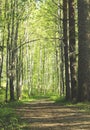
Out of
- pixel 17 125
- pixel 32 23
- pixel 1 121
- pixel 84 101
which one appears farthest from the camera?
pixel 32 23

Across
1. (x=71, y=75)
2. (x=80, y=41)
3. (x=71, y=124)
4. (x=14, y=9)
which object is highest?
(x=14, y=9)

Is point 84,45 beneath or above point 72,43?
beneath

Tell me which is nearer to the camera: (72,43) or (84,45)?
(84,45)

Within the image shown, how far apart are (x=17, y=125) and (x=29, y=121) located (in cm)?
131

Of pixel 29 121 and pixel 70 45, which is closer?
pixel 29 121

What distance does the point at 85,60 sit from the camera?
674 inches

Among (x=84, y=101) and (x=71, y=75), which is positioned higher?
(x=71, y=75)

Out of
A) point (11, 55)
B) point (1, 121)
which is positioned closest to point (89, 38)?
point (1, 121)

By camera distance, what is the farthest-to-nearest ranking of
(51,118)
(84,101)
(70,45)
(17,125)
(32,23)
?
(32,23), (70,45), (84,101), (51,118), (17,125)

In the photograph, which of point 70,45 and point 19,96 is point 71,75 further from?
point 19,96

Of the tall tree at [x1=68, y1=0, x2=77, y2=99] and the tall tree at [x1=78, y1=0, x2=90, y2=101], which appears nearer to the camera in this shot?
the tall tree at [x1=78, y1=0, x2=90, y2=101]

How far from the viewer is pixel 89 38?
56.5ft

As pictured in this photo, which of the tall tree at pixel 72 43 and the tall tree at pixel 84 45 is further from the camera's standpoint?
the tall tree at pixel 72 43

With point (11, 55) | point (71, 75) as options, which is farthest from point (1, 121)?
point (11, 55)
